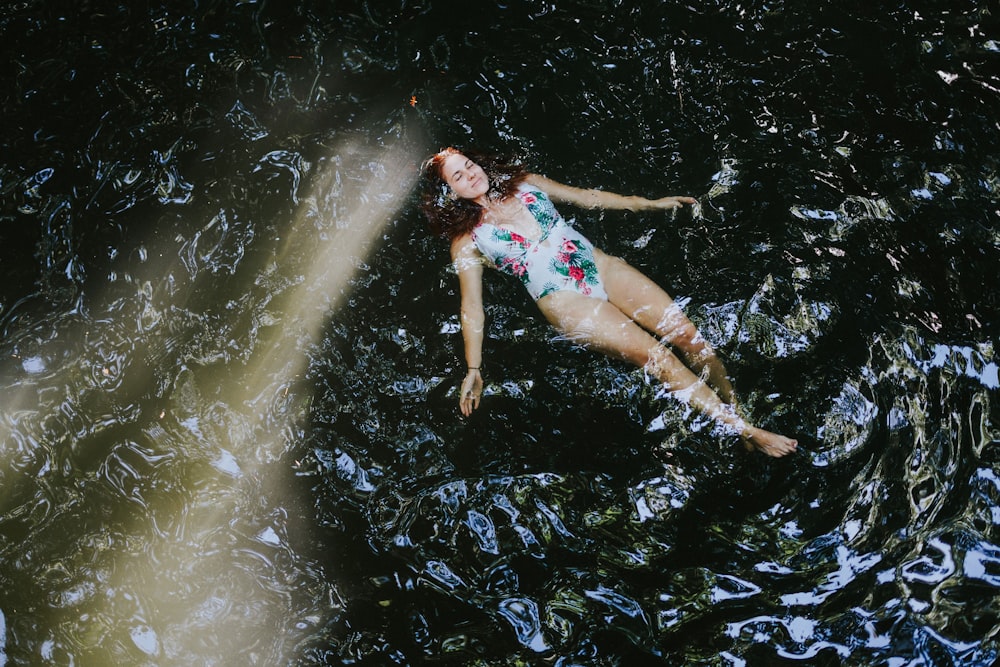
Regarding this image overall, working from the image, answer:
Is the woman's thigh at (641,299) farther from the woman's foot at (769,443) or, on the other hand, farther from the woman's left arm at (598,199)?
the woman's foot at (769,443)

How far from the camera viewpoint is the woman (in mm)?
3396

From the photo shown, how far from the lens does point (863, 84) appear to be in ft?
14.2

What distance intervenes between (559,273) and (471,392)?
2.48ft

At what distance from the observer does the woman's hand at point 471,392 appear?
11.6ft

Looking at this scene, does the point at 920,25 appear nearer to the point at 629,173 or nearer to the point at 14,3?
the point at 629,173

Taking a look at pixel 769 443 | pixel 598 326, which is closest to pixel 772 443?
pixel 769 443

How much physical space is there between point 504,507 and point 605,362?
0.88 meters

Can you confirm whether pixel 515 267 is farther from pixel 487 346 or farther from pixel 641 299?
pixel 641 299

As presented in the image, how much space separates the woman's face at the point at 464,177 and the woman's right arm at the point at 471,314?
24 centimetres

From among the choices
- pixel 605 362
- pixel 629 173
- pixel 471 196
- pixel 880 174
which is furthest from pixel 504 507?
pixel 880 174

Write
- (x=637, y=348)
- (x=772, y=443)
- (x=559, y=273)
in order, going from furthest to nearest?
(x=559, y=273) → (x=637, y=348) → (x=772, y=443)

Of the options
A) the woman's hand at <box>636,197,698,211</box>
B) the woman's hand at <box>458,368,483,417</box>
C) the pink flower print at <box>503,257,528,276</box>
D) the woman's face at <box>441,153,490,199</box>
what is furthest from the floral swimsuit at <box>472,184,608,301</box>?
the woman's hand at <box>458,368,483,417</box>

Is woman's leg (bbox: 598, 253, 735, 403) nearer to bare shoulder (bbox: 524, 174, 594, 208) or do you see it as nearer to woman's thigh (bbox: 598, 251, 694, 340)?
woman's thigh (bbox: 598, 251, 694, 340)

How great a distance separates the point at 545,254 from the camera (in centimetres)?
367
